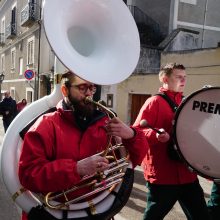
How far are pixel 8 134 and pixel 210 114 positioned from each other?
1.38 m

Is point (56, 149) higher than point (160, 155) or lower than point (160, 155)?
higher

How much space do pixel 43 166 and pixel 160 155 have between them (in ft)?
3.76

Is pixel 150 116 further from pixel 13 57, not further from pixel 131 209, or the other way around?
pixel 13 57

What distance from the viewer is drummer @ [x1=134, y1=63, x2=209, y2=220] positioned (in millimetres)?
2539

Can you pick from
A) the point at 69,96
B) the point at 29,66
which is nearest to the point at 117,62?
the point at 69,96

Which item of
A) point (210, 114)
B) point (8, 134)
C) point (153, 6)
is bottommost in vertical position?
point (8, 134)

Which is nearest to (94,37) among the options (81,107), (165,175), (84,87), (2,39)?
(84,87)

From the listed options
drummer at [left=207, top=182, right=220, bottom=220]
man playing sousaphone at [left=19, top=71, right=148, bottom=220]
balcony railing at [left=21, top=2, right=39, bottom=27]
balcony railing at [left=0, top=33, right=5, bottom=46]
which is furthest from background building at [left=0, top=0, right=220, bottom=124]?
man playing sousaphone at [left=19, top=71, right=148, bottom=220]

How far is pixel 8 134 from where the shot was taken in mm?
2061

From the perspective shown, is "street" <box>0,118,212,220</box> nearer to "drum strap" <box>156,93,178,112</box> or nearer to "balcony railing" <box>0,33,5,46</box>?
"drum strap" <box>156,93,178,112</box>

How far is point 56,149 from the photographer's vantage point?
6.11 feet

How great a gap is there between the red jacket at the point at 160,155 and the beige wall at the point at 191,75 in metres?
5.94

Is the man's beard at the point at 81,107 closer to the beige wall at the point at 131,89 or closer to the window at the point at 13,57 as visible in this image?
the beige wall at the point at 131,89

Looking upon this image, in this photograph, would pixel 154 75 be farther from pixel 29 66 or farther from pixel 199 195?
pixel 29 66
